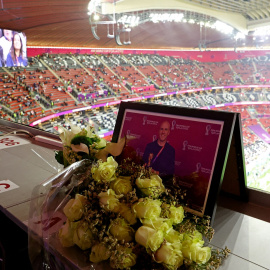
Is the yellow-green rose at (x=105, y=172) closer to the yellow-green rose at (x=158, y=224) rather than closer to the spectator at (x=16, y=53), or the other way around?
the yellow-green rose at (x=158, y=224)

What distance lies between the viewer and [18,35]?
6.20m

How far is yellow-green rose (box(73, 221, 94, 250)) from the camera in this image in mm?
459

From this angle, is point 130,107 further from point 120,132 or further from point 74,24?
point 74,24

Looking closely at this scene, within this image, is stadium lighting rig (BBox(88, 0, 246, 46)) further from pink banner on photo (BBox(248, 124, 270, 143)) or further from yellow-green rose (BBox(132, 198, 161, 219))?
yellow-green rose (BBox(132, 198, 161, 219))

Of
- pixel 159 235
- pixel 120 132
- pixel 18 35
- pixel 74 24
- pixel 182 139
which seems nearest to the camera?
pixel 159 235

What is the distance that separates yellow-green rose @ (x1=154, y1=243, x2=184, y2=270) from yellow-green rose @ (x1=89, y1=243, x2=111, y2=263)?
0.08 meters

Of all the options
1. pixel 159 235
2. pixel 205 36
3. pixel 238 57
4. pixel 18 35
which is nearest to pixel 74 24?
pixel 18 35

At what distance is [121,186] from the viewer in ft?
1.59

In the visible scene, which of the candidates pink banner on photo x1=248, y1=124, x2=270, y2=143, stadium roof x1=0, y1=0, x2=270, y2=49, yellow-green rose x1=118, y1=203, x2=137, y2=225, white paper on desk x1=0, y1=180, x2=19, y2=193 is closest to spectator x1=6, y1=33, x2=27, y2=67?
stadium roof x1=0, y1=0, x2=270, y2=49

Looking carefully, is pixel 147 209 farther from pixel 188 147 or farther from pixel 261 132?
pixel 261 132

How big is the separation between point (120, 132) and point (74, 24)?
6731 millimetres

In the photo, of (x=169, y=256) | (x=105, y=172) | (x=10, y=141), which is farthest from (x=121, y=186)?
(x=10, y=141)

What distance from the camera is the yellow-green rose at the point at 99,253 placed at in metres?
0.44

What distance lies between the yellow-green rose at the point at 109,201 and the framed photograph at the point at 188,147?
0.39ft
